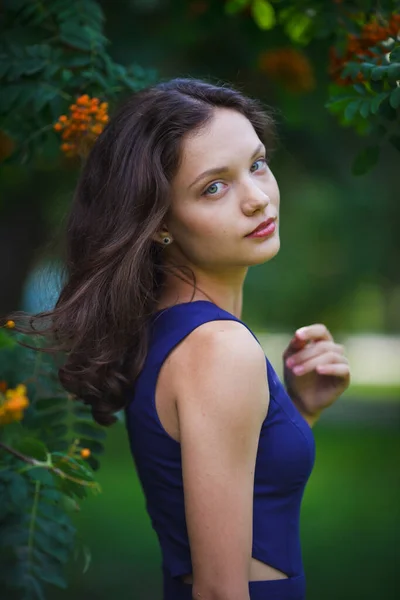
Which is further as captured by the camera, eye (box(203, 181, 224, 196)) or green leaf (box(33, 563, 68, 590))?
green leaf (box(33, 563, 68, 590))

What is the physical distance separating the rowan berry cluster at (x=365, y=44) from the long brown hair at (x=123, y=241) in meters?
0.45

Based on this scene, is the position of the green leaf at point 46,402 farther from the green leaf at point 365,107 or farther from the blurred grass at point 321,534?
the blurred grass at point 321,534

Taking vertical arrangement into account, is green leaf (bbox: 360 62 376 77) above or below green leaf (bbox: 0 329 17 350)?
above

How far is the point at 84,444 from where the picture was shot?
9.09ft

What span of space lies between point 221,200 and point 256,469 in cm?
67

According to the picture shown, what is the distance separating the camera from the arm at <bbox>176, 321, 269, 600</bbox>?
1.88 meters

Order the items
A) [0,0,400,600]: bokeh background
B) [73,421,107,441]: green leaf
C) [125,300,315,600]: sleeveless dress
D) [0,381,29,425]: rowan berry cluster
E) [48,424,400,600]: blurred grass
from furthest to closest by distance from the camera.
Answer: [48,424,400,600]: blurred grass < [0,0,400,600]: bokeh background < [73,421,107,441]: green leaf < [125,300,315,600]: sleeveless dress < [0,381,29,425]: rowan berry cluster

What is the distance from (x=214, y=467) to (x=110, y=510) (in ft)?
18.8

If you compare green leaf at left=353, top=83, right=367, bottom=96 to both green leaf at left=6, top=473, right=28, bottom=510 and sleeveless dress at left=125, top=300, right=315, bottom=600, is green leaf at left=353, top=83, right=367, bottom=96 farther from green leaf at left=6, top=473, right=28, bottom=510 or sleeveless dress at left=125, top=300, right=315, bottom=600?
green leaf at left=6, top=473, right=28, bottom=510

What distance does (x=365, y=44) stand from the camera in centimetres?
263

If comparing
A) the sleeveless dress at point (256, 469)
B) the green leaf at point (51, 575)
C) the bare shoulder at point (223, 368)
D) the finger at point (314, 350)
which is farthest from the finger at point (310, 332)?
the green leaf at point (51, 575)

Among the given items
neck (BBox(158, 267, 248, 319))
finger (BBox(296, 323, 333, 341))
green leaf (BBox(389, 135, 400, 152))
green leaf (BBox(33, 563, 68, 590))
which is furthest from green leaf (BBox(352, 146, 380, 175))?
green leaf (BBox(33, 563, 68, 590))

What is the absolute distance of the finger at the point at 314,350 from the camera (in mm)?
2473

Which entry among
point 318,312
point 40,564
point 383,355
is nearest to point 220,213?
point 40,564
